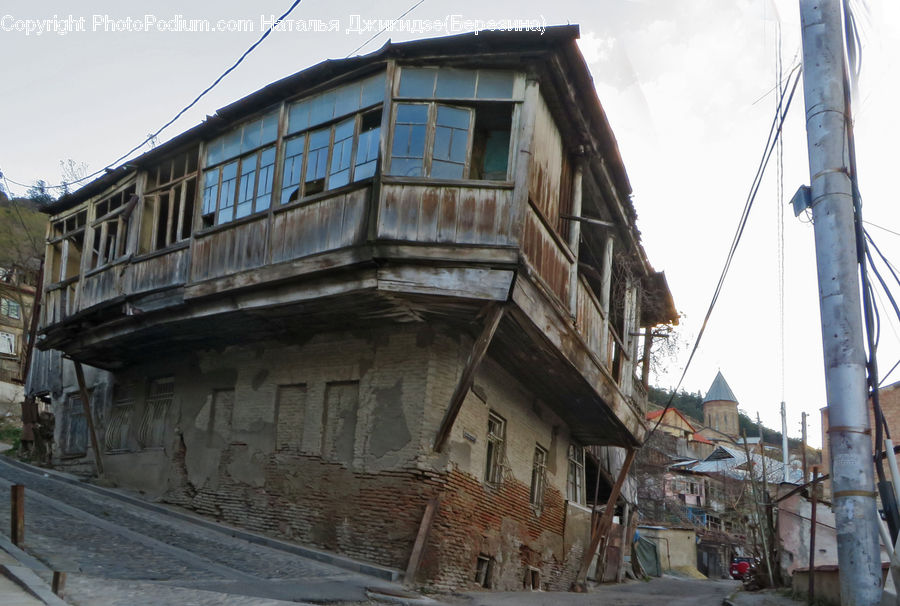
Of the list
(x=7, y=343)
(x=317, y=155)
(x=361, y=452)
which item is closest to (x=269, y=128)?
(x=317, y=155)

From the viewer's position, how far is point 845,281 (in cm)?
487

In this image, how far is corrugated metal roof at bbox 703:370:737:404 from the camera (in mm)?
94812

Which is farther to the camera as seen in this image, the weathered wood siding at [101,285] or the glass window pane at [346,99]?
the weathered wood siding at [101,285]

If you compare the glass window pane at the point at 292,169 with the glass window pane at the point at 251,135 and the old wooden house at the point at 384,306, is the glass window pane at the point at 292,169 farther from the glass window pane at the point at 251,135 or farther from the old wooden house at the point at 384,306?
the glass window pane at the point at 251,135

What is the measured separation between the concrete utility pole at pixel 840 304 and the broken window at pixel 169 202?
10584 millimetres

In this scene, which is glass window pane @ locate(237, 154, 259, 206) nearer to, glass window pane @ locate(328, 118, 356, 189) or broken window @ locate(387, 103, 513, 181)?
glass window pane @ locate(328, 118, 356, 189)

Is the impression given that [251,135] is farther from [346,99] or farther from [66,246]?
[66,246]

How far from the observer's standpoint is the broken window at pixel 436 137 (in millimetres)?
10430

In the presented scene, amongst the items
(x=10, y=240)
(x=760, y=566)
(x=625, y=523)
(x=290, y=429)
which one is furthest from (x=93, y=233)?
(x=10, y=240)

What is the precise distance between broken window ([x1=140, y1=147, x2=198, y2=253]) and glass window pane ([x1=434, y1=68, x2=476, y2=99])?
511cm

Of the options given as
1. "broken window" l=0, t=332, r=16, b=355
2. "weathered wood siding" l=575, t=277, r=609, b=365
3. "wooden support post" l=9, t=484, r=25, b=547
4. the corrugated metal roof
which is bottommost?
"wooden support post" l=9, t=484, r=25, b=547

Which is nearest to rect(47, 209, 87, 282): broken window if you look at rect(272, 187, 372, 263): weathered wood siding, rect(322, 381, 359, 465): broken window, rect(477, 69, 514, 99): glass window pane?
rect(272, 187, 372, 263): weathered wood siding

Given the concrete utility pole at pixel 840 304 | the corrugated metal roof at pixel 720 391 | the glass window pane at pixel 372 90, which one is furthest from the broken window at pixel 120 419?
the corrugated metal roof at pixel 720 391

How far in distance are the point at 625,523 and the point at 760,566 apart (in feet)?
11.0
